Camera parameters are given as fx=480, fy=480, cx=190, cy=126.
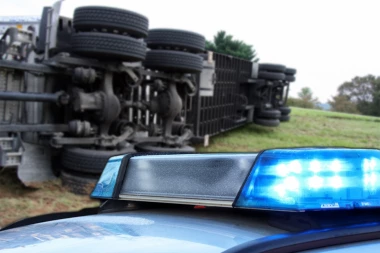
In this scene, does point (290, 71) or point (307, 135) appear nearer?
point (307, 135)

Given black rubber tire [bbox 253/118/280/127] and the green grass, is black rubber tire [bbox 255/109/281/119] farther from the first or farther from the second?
the green grass

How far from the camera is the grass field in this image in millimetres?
4871

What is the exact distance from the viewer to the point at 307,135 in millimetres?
11977

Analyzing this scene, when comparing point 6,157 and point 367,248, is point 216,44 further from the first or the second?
point 367,248

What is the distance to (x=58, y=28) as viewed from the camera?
6398 millimetres

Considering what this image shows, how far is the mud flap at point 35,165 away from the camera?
5766mm

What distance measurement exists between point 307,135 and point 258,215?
36.2ft

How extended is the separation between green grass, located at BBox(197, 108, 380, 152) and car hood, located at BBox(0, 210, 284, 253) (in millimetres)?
7670

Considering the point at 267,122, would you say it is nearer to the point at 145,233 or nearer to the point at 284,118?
the point at 284,118

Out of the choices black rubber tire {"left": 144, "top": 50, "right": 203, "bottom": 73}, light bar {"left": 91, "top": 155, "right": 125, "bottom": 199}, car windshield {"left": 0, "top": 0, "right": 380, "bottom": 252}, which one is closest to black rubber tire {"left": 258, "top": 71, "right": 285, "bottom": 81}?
car windshield {"left": 0, "top": 0, "right": 380, "bottom": 252}

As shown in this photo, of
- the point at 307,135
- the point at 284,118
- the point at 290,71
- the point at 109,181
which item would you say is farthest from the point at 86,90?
the point at 284,118

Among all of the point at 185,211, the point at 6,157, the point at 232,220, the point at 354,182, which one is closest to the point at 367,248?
the point at 354,182

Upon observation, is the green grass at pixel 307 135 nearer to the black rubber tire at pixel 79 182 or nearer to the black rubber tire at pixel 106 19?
the black rubber tire at pixel 79 182

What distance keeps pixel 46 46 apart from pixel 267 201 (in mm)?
5623
